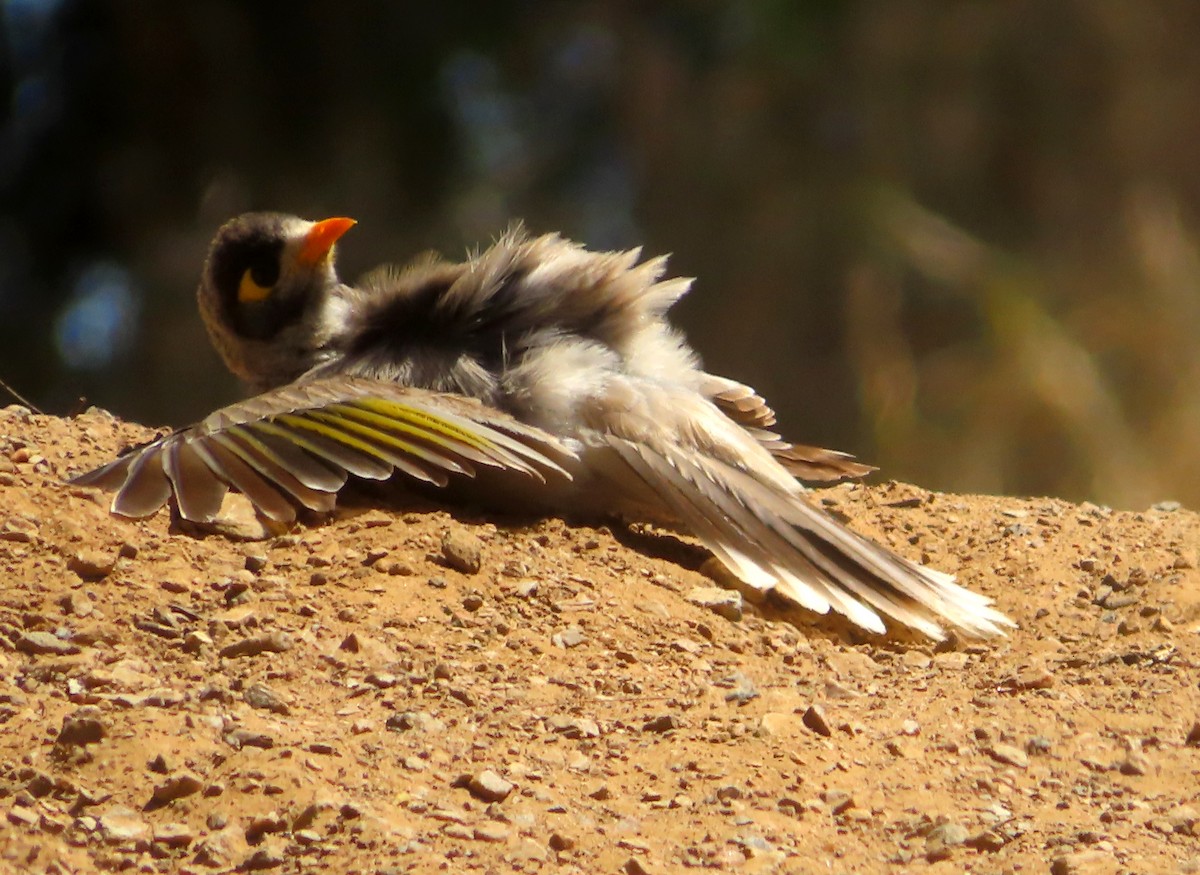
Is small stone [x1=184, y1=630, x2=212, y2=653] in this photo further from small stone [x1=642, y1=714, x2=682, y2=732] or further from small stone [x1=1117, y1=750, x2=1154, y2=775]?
small stone [x1=1117, y1=750, x2=1154, y2=775]

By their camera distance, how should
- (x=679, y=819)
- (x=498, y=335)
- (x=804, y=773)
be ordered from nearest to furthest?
(x=679, y=819) < (x=804, y=773) < (x=498, y=335)

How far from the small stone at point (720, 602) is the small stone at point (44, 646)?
145 centimetres

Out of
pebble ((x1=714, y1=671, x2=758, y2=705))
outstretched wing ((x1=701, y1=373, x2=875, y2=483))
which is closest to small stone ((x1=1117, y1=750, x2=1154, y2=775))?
pebble ((x1=714, y1=671, x2=758, y2=705))

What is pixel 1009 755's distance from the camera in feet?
10.2

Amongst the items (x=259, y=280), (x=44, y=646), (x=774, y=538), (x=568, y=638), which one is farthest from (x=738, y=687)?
(x=259, y=280)

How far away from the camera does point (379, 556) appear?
379 cm

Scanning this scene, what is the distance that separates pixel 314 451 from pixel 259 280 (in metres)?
1.07

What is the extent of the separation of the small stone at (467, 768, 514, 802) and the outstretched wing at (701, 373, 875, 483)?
2.22 meters

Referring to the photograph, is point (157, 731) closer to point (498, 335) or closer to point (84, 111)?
point (498, 335)

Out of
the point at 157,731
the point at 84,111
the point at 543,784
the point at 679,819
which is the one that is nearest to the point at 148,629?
the point at 157,731

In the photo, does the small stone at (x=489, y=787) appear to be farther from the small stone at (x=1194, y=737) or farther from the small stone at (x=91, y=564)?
the small stone at (x=1194, y=737)

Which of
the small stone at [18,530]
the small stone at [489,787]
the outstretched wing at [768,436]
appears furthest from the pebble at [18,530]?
the outstretched wing at [768,436]

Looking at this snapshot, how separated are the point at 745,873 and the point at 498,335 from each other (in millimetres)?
2170

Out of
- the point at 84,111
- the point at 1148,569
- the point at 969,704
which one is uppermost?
the point at 84,111
